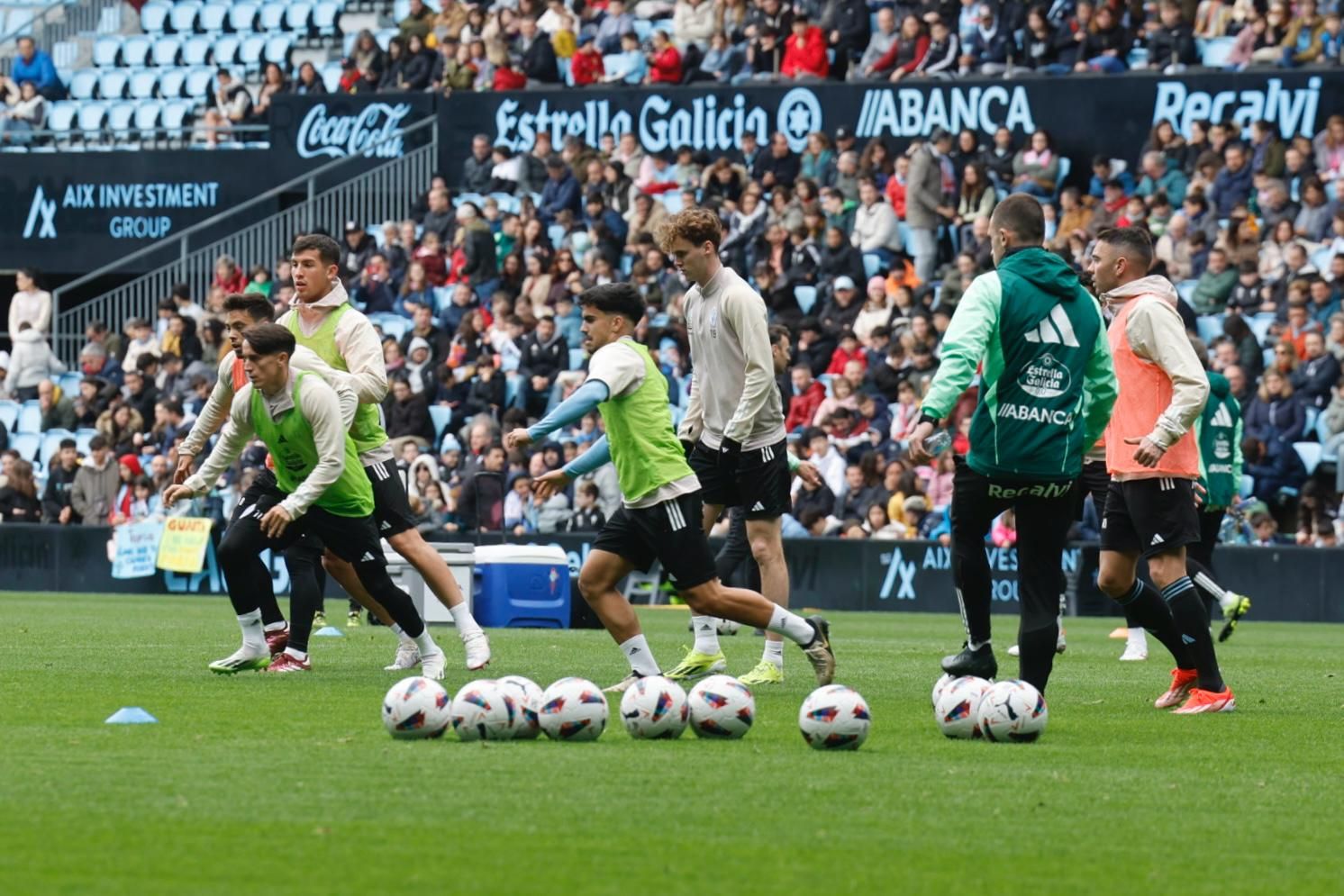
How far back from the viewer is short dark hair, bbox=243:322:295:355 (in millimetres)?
11773

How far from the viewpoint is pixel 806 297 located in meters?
27.5

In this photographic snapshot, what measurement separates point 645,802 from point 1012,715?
2512mm

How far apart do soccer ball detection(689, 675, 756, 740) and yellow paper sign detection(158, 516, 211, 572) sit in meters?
18.3

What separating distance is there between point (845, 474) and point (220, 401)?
12.7m

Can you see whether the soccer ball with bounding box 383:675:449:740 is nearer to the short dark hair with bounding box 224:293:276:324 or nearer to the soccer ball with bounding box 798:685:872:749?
the soccer ball with bounding box 798:685:872:749

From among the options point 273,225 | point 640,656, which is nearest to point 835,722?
point 640,656

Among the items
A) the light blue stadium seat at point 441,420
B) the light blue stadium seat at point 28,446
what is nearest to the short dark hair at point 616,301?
the light blue stadium seat at point 441,420

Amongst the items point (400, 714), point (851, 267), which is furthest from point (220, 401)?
point (851, 267)

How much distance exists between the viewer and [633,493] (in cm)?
1099

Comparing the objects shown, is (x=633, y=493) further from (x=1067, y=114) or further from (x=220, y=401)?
(x=1067, y=114)

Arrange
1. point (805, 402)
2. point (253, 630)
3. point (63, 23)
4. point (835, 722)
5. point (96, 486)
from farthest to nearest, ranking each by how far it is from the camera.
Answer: point (63, 23) < point (96, 486) < point (805, 402) < point (253, 630) < point (835, 722)

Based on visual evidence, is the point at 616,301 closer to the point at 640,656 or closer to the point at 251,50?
the point at 640,656

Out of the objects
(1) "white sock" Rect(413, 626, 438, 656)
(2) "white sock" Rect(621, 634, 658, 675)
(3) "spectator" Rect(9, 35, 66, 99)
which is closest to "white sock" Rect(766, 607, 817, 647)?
(2) "white sock" Rect(621, 634, 658, 675)

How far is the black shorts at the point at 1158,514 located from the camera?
Answer: 434 inches
